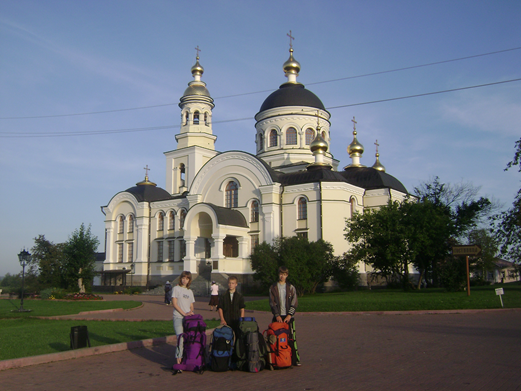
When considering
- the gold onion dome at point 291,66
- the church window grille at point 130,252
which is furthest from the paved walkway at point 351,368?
the gold onion dome at point 291,66

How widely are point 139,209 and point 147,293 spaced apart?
8564mm

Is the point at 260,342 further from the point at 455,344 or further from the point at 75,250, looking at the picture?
the point at 75,250

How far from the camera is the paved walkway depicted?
278 inches

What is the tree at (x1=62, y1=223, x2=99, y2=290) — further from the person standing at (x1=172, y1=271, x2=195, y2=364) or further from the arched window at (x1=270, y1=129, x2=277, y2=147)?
the person standing at (x1=172, y1=271, x2=195, y2=364)

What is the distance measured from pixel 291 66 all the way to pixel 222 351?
40.0 metres

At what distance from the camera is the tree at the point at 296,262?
28.1 m

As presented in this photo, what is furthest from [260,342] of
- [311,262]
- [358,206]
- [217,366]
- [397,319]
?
[358,206]

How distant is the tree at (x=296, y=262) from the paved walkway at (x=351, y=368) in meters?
15.8

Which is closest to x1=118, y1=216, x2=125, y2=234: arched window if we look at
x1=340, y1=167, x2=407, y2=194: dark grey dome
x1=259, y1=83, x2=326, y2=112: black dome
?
x1=259, y1=83, x2=326, y2=112: black dome

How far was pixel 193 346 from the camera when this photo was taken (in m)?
8.13

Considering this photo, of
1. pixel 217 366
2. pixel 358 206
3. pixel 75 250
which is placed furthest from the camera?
pixel 358 206

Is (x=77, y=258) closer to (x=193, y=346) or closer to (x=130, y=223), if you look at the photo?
(x=130, y=223)

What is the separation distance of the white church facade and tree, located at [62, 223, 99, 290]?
270 inches

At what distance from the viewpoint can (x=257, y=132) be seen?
145 feet
